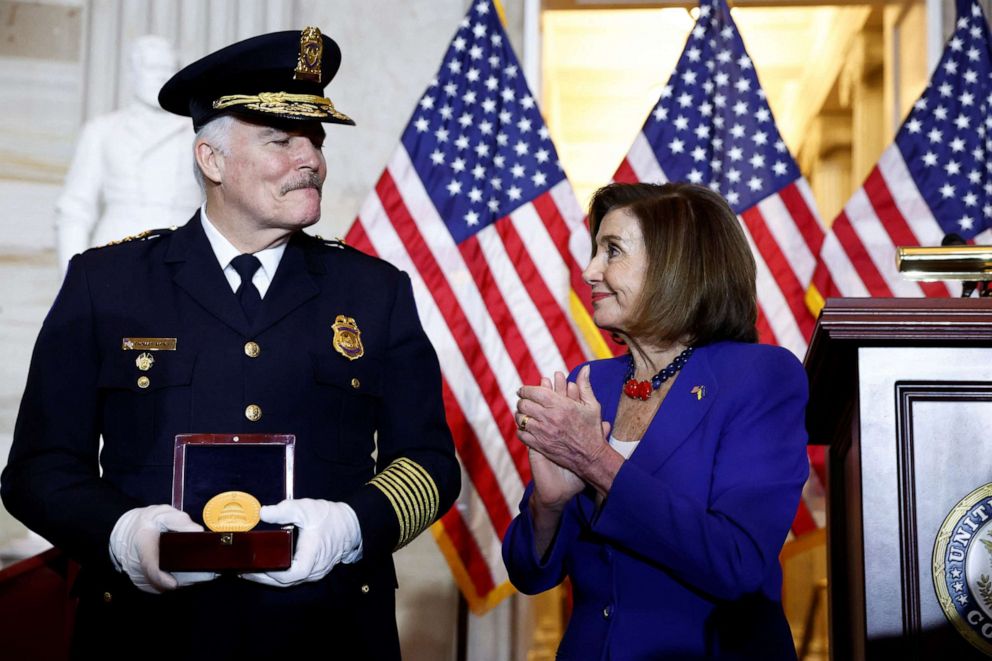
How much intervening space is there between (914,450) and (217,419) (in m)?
1.16

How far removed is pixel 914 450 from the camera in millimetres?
2064

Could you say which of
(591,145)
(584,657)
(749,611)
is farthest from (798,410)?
(591,145)

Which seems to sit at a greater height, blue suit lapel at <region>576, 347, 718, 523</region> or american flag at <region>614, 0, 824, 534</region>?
american flag at <region>614, 0, 824, 534</region>

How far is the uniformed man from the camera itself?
2.20m

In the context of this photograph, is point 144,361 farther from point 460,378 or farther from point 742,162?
point 742,162

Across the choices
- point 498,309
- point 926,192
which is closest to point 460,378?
point 498,309

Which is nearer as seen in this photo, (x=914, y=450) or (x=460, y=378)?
(x=914, y=450)

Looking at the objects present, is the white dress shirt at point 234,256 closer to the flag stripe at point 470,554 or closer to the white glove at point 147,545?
the white glove at point 147,545

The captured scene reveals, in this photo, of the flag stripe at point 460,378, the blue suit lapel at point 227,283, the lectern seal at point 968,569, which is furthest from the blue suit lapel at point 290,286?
the flag stripe at point 460,378

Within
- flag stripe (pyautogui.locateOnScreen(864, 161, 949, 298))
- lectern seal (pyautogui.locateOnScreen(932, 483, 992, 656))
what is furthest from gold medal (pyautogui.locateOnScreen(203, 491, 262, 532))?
flag stripe (pyautogui.locateOnScreen(864, 161, 949, 298))

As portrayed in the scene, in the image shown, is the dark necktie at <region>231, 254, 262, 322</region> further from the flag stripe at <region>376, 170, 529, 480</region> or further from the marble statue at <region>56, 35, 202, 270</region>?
the marble statue at <region>56, 35, 202, 270</region>

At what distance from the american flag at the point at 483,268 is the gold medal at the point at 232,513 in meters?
2.36

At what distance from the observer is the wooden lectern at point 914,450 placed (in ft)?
6.66

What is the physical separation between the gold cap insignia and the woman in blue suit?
628 millimetres
